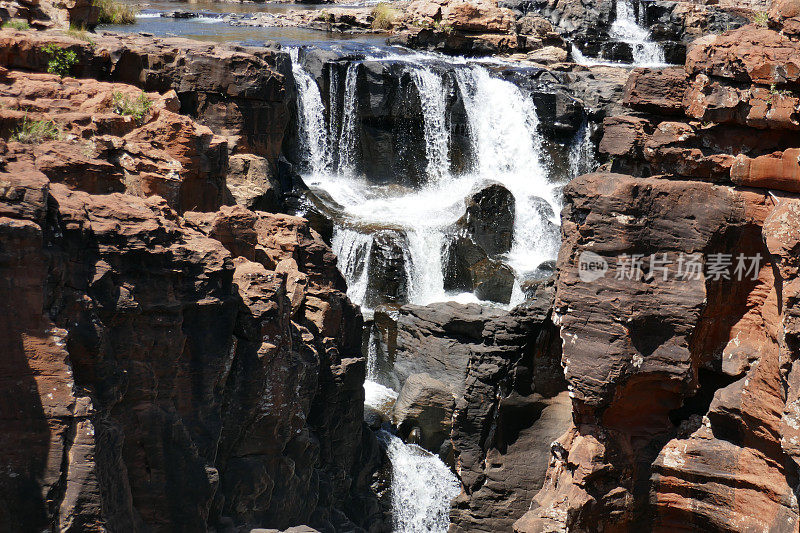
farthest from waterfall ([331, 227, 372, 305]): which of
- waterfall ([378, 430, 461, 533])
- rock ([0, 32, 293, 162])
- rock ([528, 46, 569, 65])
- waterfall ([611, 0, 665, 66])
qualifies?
waterfall ([611, 0, 665, 66])

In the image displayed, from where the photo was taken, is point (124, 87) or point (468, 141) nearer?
point (124, 87)

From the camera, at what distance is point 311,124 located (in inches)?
845

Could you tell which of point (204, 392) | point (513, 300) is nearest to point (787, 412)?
point (204, 392)

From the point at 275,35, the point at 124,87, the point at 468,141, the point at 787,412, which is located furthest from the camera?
the point at 275,35

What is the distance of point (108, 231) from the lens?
7.32 meters

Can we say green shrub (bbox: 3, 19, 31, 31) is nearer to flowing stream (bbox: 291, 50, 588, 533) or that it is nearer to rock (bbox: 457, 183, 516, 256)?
flowing stream (bbox: 291, 50, 588, 533)

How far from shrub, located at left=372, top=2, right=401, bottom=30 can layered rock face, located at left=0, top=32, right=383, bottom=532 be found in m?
18.4

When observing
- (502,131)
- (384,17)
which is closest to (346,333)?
(502,131)

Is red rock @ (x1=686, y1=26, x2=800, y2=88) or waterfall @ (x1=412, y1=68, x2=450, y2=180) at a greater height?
red rock @ (x1=686, y1=26, x2=800, y2=88)

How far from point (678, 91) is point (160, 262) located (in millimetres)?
5032

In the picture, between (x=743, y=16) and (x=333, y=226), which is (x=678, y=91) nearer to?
(x=333, y=226)

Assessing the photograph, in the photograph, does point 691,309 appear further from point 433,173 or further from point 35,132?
point 433,173

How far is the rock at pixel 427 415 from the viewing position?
14.6 metres

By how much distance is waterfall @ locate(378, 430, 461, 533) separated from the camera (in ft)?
43.7
